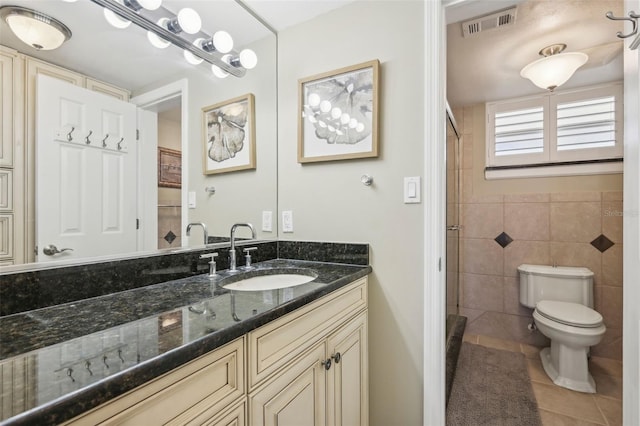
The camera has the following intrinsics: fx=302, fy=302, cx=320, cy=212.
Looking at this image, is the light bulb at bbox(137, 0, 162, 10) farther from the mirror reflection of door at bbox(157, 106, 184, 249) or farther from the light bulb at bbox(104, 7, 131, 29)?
the mirror reflection of door at bbox(157, 106, 184, 249)

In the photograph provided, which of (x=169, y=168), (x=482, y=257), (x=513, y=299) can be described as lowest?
(x=513, y=299)

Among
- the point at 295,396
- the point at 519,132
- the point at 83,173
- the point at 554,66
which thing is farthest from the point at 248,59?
the point at 519,132

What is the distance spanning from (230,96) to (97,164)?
0.82 metres

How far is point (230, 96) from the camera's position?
5.31 feet

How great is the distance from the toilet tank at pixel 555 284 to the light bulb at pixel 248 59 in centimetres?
Answer: 258

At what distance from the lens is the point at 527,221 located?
2.62 meters

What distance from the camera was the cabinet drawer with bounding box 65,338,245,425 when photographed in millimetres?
488

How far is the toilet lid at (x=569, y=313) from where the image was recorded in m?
1.94

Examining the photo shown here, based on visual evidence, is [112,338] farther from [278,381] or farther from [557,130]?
[557,130]

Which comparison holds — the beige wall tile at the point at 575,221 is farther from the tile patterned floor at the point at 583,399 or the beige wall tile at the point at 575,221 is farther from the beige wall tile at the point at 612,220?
the tile patterned floor at the point at 583,399

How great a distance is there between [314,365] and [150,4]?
146 cm

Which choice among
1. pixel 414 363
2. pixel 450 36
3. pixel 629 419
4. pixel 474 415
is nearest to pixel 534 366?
pixel 474 415

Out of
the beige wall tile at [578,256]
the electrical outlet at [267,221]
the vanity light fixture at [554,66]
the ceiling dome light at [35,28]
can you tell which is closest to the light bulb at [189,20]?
the ceiling dome light at [35,28]

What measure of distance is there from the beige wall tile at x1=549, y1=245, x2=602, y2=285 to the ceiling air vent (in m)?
1.81
